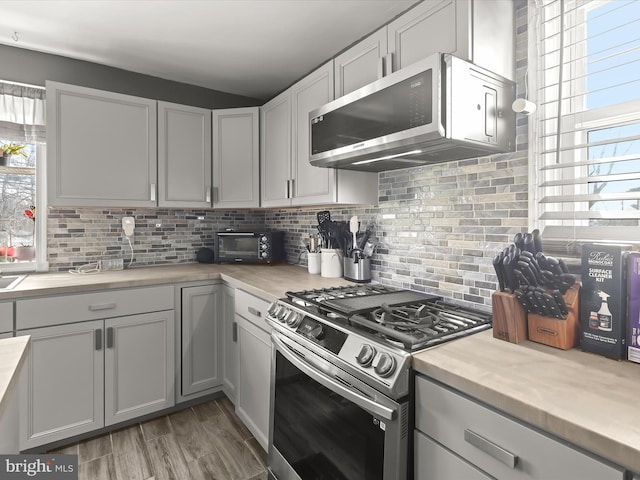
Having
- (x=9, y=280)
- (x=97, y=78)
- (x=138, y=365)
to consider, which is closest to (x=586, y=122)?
(x=138, y=365)

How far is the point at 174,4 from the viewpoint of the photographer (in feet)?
6.41

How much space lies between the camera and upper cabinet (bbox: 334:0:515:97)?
134 cm

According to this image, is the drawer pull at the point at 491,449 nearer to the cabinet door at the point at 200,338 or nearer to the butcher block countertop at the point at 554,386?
the butcher block countertop at the point at 554,386

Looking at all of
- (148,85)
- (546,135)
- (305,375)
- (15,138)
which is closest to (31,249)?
(15,138)

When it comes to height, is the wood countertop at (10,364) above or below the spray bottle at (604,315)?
below

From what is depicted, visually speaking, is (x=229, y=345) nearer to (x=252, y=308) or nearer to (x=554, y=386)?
(x=252, y=308)

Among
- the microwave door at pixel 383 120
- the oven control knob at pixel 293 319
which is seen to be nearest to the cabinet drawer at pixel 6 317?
the oven control knob at pixel 293 319

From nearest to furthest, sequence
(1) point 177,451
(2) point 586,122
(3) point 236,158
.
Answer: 1. (2) point 586,122
2. (1) point 177,451
3. (3) point 236,158

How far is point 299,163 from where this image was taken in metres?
2.36

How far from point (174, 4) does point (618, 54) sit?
6.70ft

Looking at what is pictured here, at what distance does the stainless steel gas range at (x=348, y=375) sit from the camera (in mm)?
1091

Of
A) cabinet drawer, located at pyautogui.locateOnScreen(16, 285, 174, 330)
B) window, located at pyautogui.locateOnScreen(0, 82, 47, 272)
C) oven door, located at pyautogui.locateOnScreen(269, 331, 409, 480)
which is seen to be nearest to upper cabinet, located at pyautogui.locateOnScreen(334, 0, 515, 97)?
oven door, located at pyautogui.locateOnScreen(269, 331, 409, 480)

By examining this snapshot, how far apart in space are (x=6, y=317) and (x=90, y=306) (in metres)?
0.37

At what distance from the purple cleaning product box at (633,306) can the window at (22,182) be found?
319 cm
